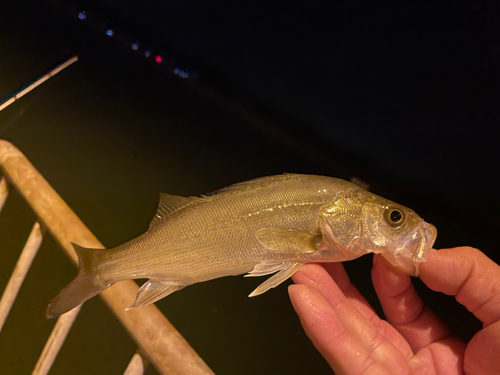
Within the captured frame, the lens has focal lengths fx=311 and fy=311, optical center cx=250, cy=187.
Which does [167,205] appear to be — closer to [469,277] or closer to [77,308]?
[77,308]

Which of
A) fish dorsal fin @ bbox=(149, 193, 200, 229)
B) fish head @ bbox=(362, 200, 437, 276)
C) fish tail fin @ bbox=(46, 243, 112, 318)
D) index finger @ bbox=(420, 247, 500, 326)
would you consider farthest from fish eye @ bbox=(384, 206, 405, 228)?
fish tail fin @ bbox=(46, 243, 112, 318)

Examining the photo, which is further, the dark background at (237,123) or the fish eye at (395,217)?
the dark background at (237,123)

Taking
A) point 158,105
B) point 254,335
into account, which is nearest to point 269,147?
point 158,105

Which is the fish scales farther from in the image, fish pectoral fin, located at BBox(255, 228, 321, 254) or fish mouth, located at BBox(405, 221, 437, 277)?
fish mouth, located at BBox(405, 221, 437, 277)

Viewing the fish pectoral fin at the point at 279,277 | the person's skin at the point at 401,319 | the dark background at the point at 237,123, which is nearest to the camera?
the person's skin at the point at 401,319

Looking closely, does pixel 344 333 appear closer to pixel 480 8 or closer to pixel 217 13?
pixel 480 8

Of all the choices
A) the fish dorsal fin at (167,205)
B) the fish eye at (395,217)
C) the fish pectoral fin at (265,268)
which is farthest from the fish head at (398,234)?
the fish dorsal fin at (167,205)

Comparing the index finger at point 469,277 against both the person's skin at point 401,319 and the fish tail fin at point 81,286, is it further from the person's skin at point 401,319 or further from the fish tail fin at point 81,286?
the fish tail fin at point 81,286
